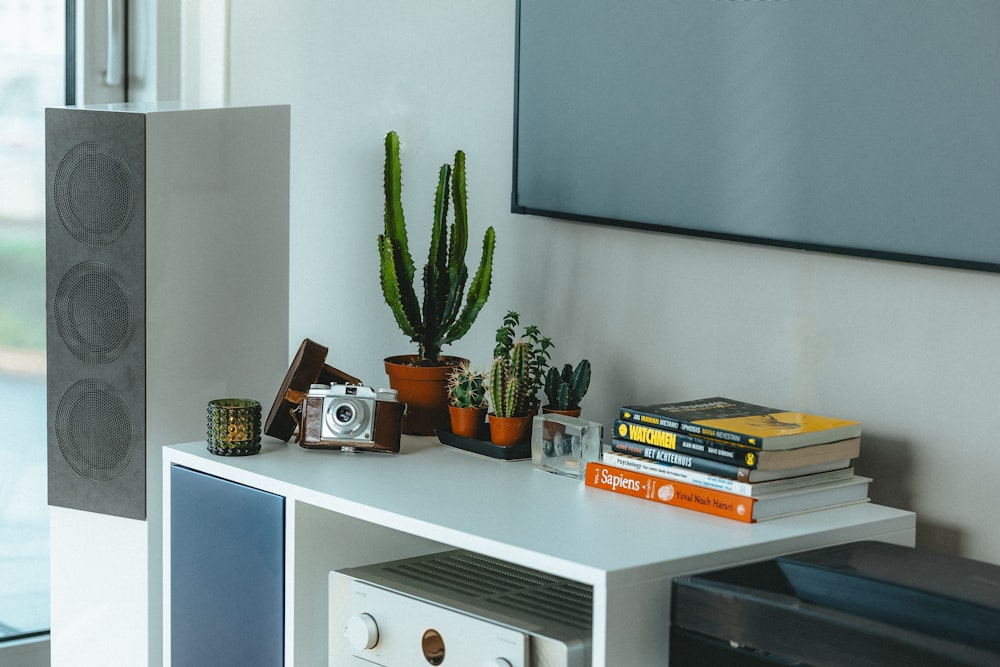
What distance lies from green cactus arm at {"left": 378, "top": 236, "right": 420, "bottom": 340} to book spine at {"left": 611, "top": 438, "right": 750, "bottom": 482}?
18.9 inches

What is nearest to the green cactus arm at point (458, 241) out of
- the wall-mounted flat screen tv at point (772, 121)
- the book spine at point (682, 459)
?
the wall-mounted flat screen tv at point (772, 121)

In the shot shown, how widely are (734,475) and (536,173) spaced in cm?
68

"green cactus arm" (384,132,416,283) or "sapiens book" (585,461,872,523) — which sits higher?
"green cactus arm" (384,132,416,283)

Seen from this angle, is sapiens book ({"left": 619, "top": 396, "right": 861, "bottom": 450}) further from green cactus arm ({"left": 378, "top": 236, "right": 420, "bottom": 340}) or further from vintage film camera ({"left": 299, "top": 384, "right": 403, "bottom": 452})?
green cactus arm ({"left": 378, "top": 236, "right": 420, "bottom": 340})

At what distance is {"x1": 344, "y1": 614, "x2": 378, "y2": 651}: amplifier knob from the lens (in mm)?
1486

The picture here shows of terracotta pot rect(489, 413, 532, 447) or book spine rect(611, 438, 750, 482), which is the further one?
terracotta pot rect(489, 413, 532, 447)

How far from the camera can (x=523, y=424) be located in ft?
5.75

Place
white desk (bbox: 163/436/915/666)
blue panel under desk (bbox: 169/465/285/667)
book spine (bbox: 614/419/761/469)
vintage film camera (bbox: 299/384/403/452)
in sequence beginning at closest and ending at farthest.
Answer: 1. white desk (bbox: 163/436/915/666)
2. book spine (bbox: 614/419/761/469)
3. blue panel under desk (bbox: 169/465/285/667)
4. vintage film camera (bbox: 299/384/403/452)

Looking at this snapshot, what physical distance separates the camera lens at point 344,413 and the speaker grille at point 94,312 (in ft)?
1.26

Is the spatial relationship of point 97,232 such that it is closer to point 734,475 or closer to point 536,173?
point 536,173

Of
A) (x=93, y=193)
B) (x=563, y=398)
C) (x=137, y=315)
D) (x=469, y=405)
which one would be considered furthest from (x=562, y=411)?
(x=93, y=193)

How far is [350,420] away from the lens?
174 cm

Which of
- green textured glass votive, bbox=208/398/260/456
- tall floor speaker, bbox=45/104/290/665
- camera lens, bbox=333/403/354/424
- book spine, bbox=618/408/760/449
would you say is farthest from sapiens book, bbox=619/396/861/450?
tall floor speaker, bbox=45/104/290/665

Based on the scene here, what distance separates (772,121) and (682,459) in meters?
0.45
